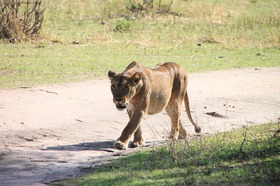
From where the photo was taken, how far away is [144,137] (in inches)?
417

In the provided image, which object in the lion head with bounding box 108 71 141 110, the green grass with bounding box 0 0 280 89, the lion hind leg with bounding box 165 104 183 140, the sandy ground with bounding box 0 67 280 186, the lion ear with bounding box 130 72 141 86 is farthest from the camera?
the green grass with bounding box 0 0 280 89

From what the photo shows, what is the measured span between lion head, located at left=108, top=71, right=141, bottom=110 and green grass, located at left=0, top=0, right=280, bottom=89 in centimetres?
489

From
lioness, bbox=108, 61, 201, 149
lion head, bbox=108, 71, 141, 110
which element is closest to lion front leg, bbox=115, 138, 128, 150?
lioness, bbox=108, 61, 201, 149

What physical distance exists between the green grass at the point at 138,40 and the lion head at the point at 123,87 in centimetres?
489

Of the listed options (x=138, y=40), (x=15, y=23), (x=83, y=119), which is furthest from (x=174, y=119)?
(x=138, y=40)

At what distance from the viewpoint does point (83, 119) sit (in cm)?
1131

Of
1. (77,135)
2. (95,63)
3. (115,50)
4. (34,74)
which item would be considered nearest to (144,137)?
(77,135)

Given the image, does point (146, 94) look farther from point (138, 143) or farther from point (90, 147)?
point (90, 147)

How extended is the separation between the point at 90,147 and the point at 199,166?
7.87 feet

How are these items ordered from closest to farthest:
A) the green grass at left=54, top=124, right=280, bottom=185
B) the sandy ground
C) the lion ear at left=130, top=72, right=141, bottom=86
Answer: the green grass at left=54, top=124, right=280, bottom=185
the sandy ground
the lion ear at left=130, top=72, right=141, bottom=86

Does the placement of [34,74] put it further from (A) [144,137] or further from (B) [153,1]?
(B) [153,1]

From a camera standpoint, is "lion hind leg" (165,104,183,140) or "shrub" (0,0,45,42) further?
"shrub" (0,0,45,42)

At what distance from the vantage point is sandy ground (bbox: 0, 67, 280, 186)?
Result: 8508 millimetres

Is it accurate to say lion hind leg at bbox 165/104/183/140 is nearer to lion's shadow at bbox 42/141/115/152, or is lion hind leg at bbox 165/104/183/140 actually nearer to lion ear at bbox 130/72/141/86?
lion's shadow at bbox 42/141/115/152
